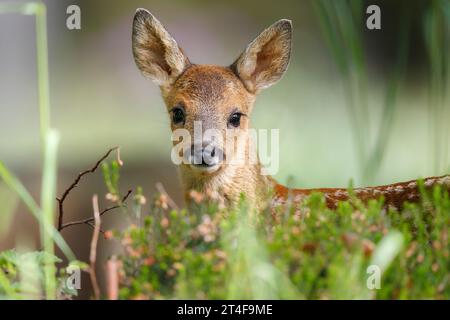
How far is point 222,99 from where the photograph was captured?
202 inches

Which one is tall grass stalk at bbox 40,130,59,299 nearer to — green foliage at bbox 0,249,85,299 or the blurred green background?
green foliage at bbox 0,249,85,299

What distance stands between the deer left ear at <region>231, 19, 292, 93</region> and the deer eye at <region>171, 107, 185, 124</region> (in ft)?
1.64

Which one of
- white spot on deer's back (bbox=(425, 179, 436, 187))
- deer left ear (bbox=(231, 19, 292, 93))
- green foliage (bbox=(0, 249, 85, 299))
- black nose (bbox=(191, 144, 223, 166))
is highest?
deer left ear (bbox=(231, 19, 292, 93))

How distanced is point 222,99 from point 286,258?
78.9 inches

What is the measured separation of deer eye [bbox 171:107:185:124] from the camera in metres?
5.11

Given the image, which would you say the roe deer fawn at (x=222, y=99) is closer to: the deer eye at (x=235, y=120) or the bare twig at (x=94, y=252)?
the deer eye at (x=235, y=120)

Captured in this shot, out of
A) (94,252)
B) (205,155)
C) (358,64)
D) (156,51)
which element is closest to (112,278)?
(94,252)

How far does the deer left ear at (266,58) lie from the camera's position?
17.3 ft

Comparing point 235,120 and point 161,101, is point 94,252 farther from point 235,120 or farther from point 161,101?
point 161,101

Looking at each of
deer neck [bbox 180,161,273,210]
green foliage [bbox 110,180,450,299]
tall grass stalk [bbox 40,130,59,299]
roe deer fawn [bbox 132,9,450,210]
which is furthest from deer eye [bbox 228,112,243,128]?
tall grass stalk [bbox 40,130,59,299]

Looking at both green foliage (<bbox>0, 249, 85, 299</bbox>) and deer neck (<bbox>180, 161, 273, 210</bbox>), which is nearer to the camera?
green foliage (<bbox>0, 249, 85, 299</bbox>)

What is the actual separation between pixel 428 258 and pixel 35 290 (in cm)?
157

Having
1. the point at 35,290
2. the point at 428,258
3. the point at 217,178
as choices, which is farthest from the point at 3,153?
the point at 428,258

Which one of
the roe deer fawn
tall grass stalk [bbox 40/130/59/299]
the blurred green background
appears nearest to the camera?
tall grass stalk [bbox 40/130/59/299]
